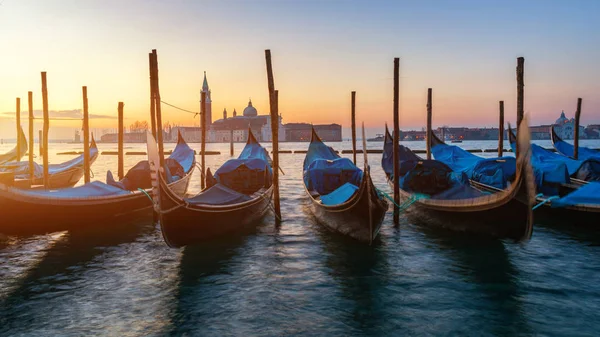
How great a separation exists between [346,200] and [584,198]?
4663 millimetres

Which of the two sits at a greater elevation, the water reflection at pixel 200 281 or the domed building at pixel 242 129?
the domed building at pixel 242 129

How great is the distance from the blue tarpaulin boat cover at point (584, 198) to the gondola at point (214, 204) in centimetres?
619

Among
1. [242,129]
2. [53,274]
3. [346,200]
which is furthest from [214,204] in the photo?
[242,129]

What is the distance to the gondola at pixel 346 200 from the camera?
6.87 m

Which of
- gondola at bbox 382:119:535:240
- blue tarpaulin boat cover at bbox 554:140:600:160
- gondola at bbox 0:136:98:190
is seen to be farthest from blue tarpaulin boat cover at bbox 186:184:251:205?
blue tarpaulin boat cover at bbox 554:140:600:160

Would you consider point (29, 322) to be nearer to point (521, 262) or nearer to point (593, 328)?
point (593, 328)

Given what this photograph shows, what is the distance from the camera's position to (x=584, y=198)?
8203mm

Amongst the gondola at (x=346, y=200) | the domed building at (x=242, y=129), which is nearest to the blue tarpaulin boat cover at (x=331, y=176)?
the gondola at (x=346, y=200)

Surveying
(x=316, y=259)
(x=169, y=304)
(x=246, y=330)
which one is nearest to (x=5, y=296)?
(x=169, y=304)

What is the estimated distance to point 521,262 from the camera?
22.8 feet

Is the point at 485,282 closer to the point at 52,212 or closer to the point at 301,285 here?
the point at 301,285

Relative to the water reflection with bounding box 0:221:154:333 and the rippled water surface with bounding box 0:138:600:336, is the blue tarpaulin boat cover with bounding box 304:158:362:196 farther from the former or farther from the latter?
the water reflection with bounding box 0:221:154:333

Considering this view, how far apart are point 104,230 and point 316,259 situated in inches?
195

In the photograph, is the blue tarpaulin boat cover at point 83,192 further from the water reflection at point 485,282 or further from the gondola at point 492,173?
the gondola at point 492,173
